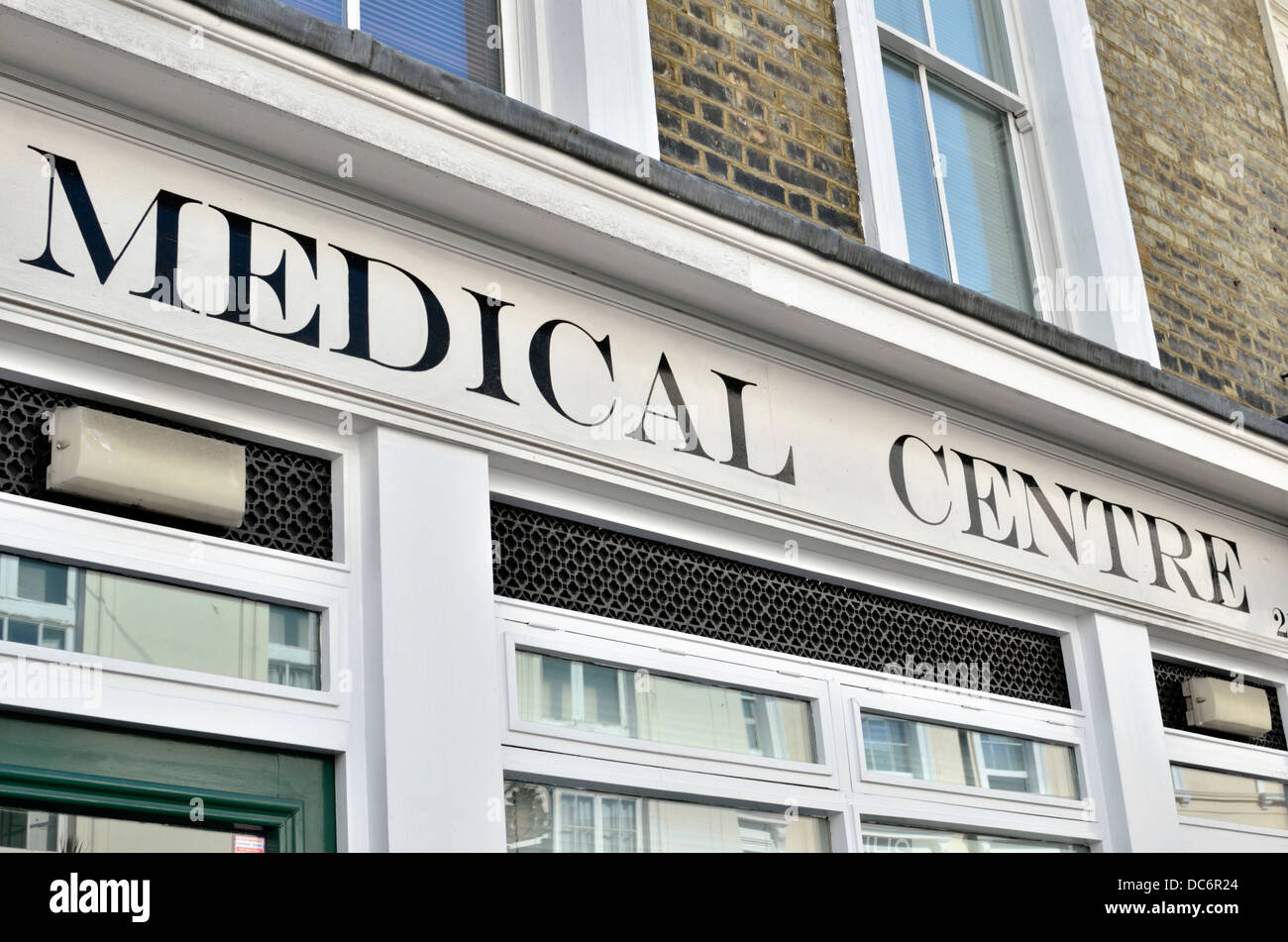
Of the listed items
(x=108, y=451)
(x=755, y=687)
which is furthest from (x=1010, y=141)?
(x=108, y=451)

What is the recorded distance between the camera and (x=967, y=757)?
5.47 metres

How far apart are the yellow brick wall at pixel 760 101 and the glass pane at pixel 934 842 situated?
2.14 meters

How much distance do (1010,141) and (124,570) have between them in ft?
15.7

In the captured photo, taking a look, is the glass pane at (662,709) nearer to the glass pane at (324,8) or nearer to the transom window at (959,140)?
the glass pane at (324,8)

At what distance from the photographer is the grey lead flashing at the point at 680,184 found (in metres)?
4.05

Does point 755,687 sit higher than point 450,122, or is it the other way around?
point 450,122

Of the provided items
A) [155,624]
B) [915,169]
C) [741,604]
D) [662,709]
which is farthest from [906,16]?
[155,624]

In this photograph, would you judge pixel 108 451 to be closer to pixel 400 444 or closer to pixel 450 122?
pixel 400 444

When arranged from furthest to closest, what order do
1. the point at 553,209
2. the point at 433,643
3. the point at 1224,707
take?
the point at 1224,707
the point at 553,209
the point at 433,643

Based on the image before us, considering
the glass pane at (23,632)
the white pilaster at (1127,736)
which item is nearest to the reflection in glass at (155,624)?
the glass pane at (23,632)

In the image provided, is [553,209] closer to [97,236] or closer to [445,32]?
[445,32]

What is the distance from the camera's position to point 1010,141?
718 cm

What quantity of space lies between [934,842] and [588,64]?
Answer: 2.73m
